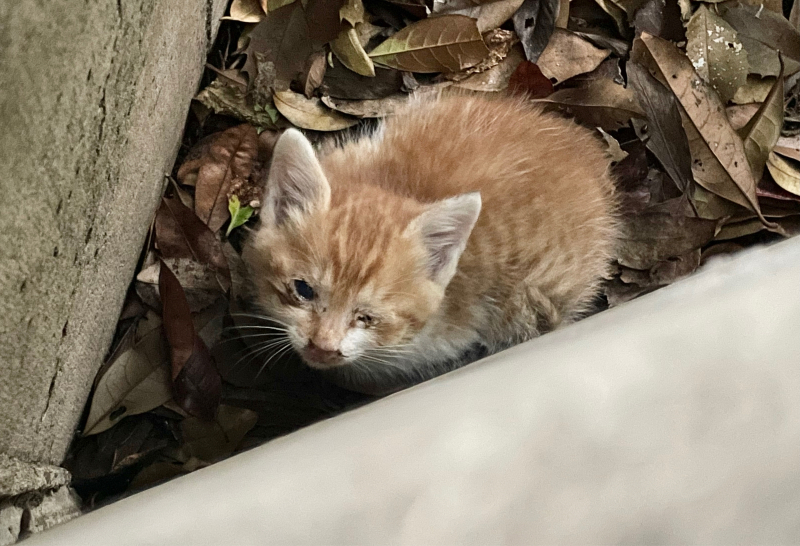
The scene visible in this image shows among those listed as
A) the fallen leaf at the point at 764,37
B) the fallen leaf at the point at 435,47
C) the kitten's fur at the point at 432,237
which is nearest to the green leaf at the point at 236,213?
the kitten's fur at the point at 432,237

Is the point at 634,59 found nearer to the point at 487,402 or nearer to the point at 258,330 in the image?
the point at 258,330

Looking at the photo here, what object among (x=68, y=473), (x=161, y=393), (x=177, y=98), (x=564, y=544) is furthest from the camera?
(x=177, y=98)

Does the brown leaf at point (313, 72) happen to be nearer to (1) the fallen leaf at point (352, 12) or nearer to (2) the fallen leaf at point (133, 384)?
(1) the fallen leaf at point (352, 12)

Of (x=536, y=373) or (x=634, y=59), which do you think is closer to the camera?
(x=536, y=373)

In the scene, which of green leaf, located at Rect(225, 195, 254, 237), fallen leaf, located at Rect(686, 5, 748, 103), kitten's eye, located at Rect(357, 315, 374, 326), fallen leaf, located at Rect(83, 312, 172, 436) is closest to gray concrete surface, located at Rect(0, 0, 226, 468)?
fallen leaf, located at Rect(83, 312, 172, 436)

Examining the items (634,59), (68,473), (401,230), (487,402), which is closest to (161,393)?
(68,473)
